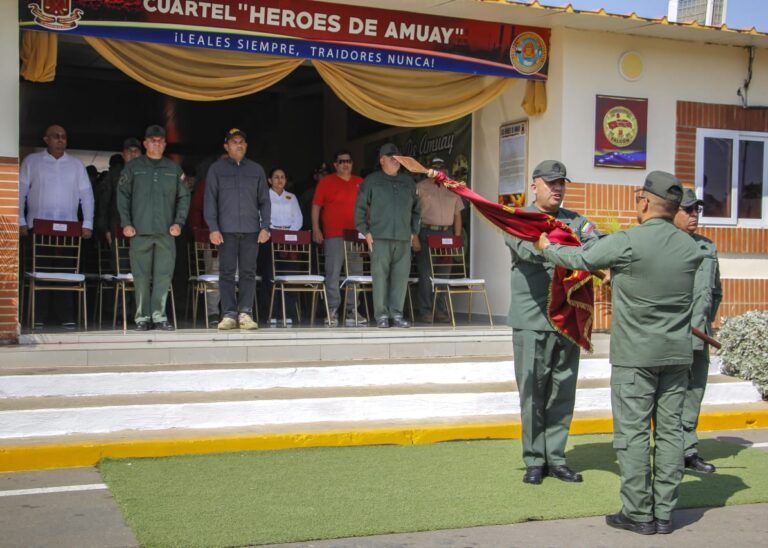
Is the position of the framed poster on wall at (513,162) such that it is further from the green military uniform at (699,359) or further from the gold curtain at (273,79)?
the green military uniform at (699,359)

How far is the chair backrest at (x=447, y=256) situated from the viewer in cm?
1194

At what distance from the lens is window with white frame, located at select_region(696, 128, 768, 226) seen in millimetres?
12312

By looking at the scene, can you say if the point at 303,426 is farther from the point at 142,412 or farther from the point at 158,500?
the point at 158,500

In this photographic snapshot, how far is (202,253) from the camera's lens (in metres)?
12.2

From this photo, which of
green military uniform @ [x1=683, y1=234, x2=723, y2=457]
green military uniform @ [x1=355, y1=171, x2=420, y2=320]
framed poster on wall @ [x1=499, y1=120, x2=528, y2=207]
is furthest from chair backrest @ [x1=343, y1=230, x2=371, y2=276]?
green military uniform @ [x1=683, y1=234, x2=723, y2=457]

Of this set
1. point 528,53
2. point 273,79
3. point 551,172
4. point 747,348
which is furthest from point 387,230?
point 551,172

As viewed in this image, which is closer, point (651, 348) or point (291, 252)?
point (651, 348)

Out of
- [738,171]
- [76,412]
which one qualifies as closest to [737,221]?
[738,171]

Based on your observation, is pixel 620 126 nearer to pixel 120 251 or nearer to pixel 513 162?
pixel 513 162

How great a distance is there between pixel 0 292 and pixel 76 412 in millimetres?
2145

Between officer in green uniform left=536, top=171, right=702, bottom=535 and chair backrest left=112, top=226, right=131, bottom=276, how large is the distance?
20.9 ft

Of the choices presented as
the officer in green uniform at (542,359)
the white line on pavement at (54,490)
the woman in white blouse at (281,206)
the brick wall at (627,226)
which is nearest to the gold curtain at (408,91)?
the woman in white blouse at (281,206)

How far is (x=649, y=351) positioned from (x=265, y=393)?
157 inches

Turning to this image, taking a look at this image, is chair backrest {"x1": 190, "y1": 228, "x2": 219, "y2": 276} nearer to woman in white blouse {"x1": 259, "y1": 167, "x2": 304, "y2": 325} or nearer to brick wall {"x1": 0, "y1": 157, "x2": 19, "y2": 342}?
woman in white blouse {"x1": 259, "y1": 167, "x2": 304, "y2": 325}
